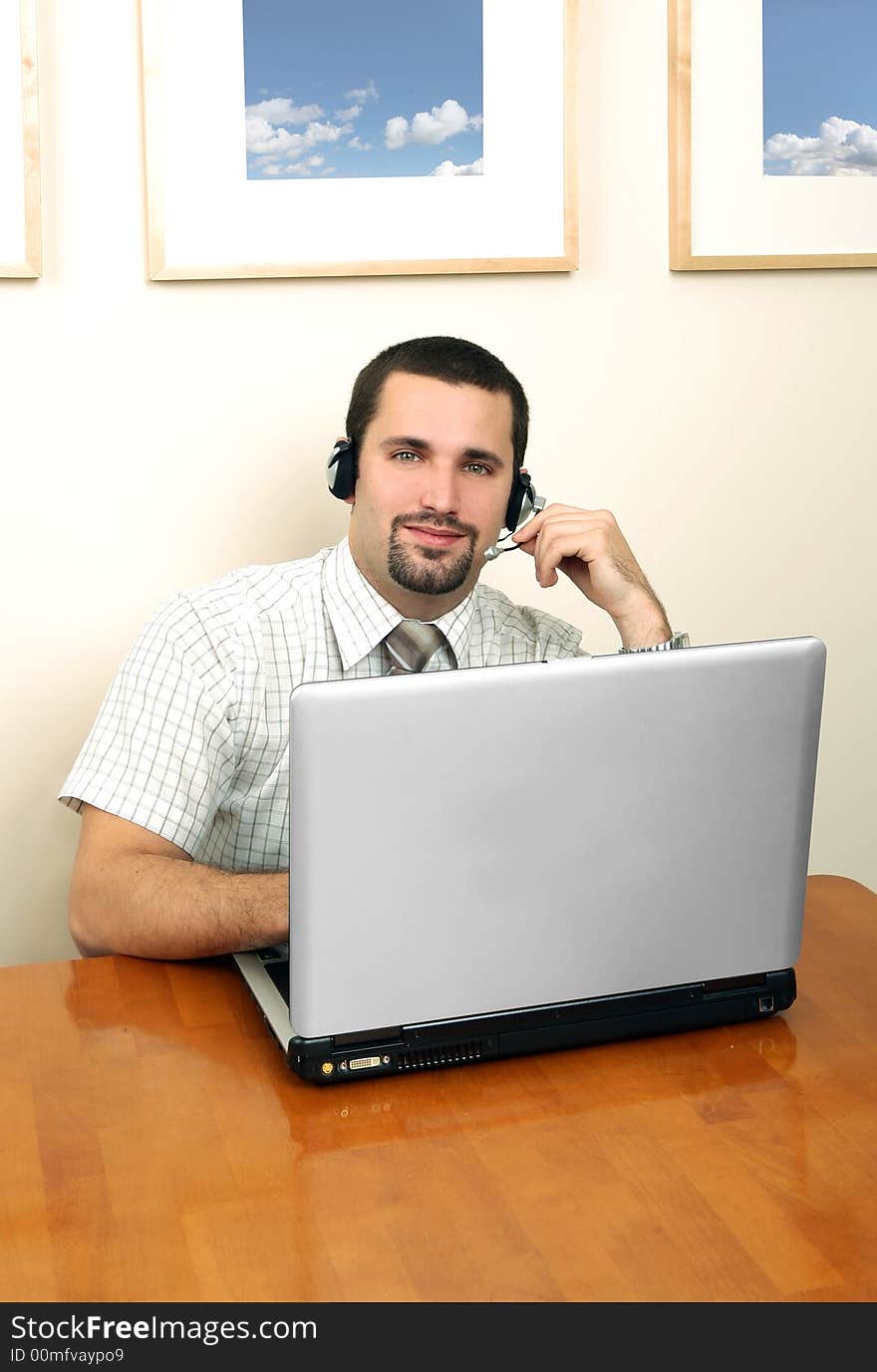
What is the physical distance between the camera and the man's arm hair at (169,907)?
4.25 feet

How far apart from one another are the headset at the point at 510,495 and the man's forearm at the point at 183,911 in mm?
606


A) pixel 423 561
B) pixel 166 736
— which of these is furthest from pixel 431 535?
pixel 166 736

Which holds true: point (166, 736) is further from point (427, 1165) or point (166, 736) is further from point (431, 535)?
point (427, 1165)

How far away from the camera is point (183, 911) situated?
51.7 inches

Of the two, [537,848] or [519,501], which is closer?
[537,848]

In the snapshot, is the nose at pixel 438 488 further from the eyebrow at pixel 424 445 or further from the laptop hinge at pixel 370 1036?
the laptop hinge at pixel 370 1036

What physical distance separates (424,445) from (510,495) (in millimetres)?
161

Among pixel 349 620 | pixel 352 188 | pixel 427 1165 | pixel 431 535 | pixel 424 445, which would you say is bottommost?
pixel 427 1165

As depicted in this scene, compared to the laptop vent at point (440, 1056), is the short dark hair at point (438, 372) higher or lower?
higher

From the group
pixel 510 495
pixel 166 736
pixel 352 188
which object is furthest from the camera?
pixel 352 188

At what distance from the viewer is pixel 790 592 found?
230 centimetres

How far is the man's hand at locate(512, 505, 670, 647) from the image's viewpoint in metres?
1.66

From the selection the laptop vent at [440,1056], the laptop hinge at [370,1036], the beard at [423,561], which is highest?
the beard at [423,561]

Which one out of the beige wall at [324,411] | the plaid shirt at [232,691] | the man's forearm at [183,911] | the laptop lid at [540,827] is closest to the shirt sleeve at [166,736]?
the plaid shirt at [232,691]
